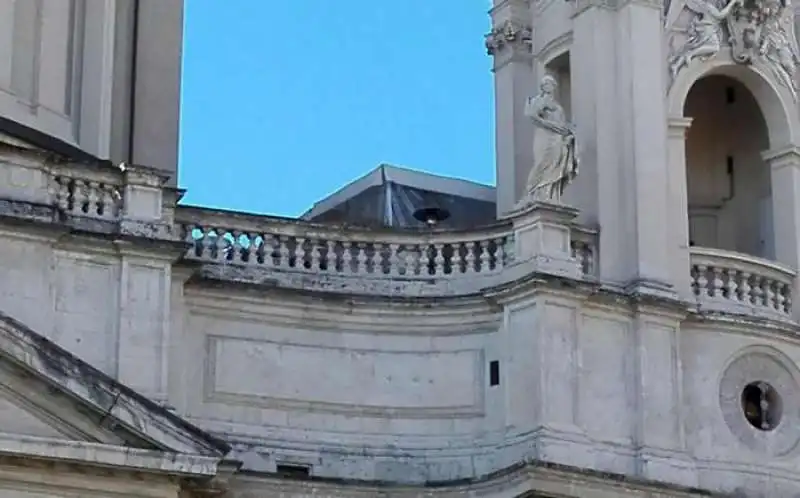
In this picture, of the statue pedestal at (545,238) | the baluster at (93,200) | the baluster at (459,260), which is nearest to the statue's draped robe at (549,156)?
the statue pedestal at (545,238)

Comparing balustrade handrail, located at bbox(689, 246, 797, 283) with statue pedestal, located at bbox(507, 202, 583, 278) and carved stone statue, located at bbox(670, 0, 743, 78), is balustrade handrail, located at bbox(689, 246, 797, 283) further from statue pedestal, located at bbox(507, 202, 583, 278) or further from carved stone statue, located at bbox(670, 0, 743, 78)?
carved stone statue, located at bbox(670, 0, 743, 78)

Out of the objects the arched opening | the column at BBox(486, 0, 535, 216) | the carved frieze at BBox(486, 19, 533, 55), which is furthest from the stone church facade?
the carved frieze at BBox(486, 19, 533, 55)

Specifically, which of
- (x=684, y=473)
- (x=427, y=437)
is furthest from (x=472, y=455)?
(x=684, y=473)

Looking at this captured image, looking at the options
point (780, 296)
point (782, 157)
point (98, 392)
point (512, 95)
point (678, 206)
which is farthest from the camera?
point (512, 95)

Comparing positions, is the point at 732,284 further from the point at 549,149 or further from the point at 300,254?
the point at 300,254

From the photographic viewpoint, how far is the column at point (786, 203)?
86.3 feet

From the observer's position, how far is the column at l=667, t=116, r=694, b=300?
25.0 metres

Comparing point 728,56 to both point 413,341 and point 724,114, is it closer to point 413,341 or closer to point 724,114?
point 724,114

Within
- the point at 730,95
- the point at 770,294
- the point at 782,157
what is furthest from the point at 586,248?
the point at 730,95

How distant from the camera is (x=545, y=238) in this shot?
24016mm

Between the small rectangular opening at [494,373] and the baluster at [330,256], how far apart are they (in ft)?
6.31

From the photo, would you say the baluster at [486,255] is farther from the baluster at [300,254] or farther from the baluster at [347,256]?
the baluster at [300,254]

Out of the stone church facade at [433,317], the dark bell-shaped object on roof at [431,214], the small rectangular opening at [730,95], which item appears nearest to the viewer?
the stone church facade at [433,317]

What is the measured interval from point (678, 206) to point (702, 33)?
2.10m
